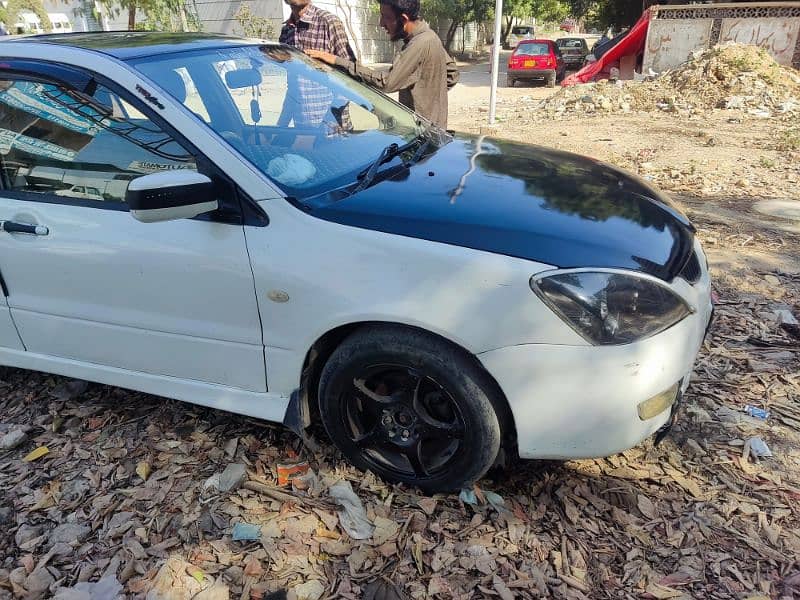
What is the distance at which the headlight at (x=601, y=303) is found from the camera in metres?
2.10

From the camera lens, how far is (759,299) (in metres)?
4.24

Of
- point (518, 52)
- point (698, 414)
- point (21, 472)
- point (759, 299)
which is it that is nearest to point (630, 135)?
point (759, 299)

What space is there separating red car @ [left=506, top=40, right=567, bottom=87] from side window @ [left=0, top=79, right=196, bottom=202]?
22554 mm

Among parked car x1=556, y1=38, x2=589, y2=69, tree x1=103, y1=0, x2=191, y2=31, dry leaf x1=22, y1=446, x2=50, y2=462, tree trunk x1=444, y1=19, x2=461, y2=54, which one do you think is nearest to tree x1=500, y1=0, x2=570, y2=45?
tree trunk x1=444, y1=19, x2=461, y2=54

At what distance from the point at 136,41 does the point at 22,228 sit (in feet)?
3.37

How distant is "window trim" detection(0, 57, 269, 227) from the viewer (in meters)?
2.36

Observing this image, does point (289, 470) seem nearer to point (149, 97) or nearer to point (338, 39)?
point (149, 97)

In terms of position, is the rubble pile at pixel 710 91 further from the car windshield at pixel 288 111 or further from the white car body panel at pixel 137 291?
the white car body panel at pixel 137 291

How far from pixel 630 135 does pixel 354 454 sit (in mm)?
9933

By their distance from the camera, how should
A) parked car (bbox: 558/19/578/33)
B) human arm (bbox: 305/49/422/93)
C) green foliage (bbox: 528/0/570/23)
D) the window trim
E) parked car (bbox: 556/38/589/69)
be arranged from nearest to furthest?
1. the window trim
2. human arm (bbox: 305/49/422/93)
3. parked car (bbox: 556/38/589/69)
4. green foliage (bbox: 528/0/570/23)
5. parked car (bbox: 558/19/578/33)

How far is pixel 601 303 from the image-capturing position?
2113 mm

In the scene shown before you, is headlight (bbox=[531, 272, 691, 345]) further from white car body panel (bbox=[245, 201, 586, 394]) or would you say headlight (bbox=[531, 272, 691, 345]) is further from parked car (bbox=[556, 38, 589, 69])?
parked car (bbox=[556, 38, 589, 69])

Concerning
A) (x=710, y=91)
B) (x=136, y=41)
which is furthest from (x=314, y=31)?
(x=710, y=91)

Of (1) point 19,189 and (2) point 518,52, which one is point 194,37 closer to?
(1) point 19,189
